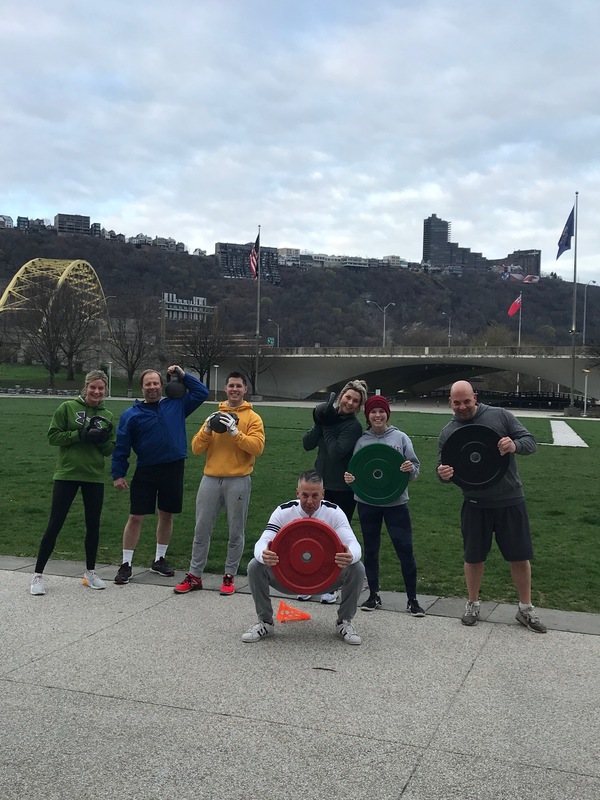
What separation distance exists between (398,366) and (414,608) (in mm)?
77312

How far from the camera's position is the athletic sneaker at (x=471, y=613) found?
550cm

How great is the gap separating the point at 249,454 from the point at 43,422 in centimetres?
2360

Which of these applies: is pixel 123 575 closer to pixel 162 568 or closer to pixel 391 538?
pixel 162 568

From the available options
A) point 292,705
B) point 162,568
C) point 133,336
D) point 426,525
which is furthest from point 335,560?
point 133,336

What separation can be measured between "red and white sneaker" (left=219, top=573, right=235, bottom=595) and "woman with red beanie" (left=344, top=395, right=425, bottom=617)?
1.08 metres

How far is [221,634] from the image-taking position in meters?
5.23

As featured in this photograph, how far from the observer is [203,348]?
81750 millimetres

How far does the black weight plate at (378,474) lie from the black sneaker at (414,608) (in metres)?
0.75

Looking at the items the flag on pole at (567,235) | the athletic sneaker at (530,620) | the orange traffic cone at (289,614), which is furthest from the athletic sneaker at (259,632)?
the flag on pole at (567,235)

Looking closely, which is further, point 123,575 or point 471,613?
point 123,575

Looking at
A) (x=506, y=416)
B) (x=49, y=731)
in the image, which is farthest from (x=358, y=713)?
(x=506, y=416)

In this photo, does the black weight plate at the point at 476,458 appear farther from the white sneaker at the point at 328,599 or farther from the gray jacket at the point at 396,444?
the white sneaker at the point at 328,599

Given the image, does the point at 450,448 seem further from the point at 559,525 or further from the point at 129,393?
the point at 129,393

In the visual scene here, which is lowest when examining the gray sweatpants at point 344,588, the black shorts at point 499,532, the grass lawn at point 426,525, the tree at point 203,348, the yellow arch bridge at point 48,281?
the grass lawn at point 426,525
